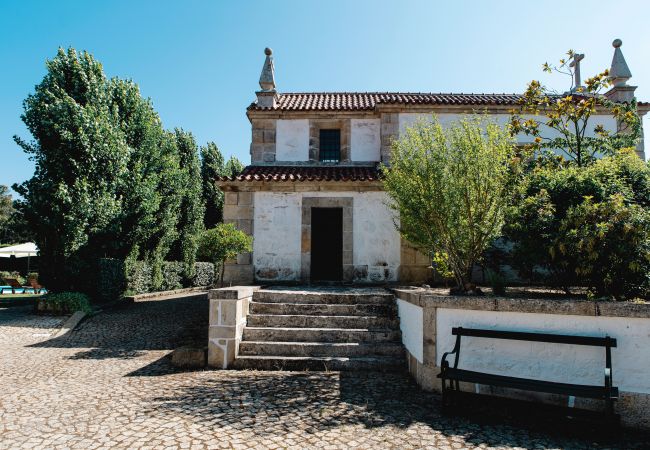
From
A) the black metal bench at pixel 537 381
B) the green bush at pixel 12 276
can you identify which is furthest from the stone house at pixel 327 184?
→ the green bush at pixel 12 276

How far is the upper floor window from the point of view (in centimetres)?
1269

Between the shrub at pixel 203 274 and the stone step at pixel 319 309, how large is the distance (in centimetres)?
1318

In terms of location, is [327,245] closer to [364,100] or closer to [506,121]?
[364,100]

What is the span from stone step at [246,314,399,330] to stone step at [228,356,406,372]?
86cm

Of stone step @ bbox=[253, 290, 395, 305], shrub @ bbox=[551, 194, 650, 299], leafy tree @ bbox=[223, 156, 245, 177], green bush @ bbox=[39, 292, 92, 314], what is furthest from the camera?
leafy tree @ bbox=[223, 156, 245, 177]

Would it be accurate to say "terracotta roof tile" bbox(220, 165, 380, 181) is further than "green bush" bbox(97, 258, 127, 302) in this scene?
No

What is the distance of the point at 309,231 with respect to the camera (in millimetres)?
10898

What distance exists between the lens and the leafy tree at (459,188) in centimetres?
564

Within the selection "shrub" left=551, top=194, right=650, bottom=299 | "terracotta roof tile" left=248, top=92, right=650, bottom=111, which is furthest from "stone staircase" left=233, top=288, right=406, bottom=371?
"terracotta roof tile" left=248, top=92, right=650, bottom=111

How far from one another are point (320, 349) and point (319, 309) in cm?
108

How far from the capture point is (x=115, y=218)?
39.2 feet

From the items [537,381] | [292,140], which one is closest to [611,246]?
[537,381]

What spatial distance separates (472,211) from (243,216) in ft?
22.7

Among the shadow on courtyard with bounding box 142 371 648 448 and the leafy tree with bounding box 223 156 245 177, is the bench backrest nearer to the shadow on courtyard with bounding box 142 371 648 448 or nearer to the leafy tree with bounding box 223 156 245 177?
the shadow on courtyard with bounding box 142 371 648 448
